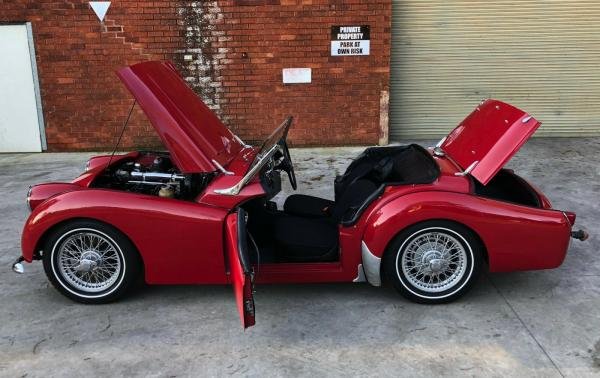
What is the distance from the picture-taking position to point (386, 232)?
349 centimetres

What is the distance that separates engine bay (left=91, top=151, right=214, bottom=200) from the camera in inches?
151

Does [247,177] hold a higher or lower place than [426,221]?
higher

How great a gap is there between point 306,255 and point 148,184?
129 centimetres

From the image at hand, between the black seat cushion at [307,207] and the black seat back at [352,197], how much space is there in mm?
135

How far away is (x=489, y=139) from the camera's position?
376 centimetres

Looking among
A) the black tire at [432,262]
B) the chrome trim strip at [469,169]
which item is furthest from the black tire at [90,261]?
the chrome trim strip at [469,169]

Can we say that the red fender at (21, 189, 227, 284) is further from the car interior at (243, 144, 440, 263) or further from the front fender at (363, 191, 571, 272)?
the front fender at (363, 191, 571, 272)

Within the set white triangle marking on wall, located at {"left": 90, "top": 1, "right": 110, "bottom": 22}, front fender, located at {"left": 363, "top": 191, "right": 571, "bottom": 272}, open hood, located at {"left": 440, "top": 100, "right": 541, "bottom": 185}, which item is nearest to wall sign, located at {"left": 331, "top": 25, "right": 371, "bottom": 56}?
white triangle marking on wall, located at {"left": 90, "top": 1, "right": 110, "bottom": 22}

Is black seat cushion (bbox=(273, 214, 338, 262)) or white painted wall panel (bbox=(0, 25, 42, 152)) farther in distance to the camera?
white painted wall panel (bbox=(0, 25, 42, 152))

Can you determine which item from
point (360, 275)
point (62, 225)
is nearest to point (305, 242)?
point (360, 275)

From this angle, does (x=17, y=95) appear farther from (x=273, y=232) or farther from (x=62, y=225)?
(x=273, y=232)

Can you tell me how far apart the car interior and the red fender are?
0.95 feet

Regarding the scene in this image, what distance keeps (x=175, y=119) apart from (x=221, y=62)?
5.12m

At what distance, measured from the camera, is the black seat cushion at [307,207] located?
14.2 ft
